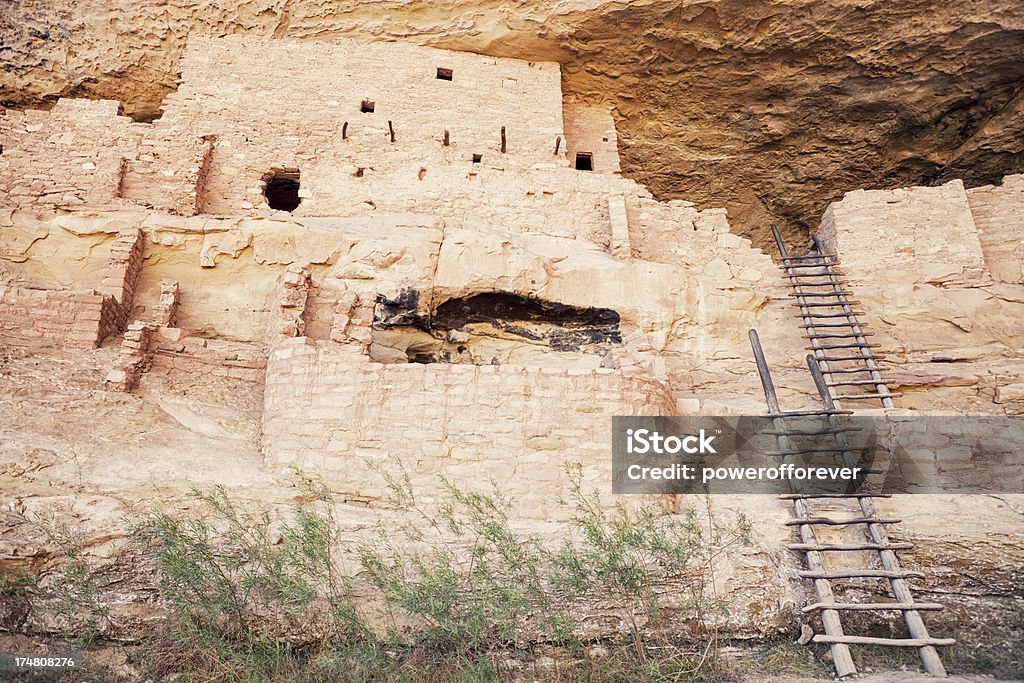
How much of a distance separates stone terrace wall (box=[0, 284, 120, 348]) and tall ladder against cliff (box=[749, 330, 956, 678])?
17.2ft

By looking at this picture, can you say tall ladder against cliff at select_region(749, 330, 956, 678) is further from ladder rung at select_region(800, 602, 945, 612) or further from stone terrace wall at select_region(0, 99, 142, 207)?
stone terrace wall at select_region(0, 99, 142, 207)

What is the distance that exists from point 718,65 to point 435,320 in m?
5.58

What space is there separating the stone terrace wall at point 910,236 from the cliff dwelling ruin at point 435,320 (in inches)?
1.1

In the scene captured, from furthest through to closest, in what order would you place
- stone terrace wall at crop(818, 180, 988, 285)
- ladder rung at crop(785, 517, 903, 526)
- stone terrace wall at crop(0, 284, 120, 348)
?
stone terrace wall at crop(818, 180, 988, 285) → stone terrace wall at crop(0, 284, 120, 348) → ladder rung at crop(785, 517, 903, 526)

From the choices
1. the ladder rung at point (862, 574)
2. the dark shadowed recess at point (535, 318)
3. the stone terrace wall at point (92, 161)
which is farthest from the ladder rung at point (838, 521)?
the stone terrace wall at point (92, 161)

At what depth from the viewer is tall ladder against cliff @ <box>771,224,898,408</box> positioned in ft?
22.6

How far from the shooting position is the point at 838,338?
7.47 metres

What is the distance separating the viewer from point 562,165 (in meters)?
9.21

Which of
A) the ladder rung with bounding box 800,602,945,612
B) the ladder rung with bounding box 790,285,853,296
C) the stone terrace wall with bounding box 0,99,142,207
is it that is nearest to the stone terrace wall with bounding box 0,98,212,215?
the stone terrace wall with bounding box 0,99,142,207

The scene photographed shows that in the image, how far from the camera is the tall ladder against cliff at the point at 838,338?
6.88 metres

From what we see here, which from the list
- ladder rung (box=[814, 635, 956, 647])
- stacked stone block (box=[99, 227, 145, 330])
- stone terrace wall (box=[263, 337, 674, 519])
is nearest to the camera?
ladder rung (box=[814, 635, 956, 647])

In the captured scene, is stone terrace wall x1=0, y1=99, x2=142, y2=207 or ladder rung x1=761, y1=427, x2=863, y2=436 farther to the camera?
stone terrace wall x1=0, y1=99, x2=142, y2=207

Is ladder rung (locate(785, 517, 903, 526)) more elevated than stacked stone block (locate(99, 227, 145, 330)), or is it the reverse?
stacked stone block (locate(99, 227, 145, 330))
